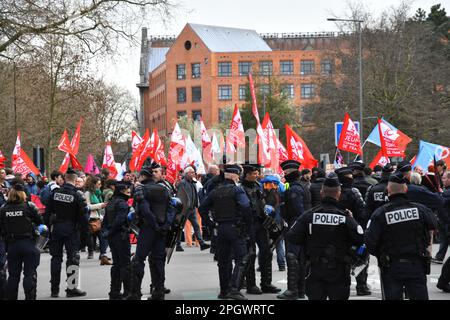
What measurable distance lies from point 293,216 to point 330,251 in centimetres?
466

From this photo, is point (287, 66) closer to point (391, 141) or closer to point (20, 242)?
point (391, 141)

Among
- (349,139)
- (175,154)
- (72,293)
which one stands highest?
(349,139)

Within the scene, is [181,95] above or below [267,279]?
above

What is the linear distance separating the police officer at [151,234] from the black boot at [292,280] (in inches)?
70.7

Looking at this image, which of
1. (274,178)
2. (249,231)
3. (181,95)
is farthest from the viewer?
(181,95)

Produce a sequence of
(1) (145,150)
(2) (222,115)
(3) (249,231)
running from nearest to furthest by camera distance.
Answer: (3) (249,231) < (1) (145,150) < (2) (222,115)

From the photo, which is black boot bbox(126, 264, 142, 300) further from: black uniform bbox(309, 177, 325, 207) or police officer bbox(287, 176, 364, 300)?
police officer bbox(287, 176, 364, 300)

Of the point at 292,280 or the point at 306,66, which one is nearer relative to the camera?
the point at 292,280

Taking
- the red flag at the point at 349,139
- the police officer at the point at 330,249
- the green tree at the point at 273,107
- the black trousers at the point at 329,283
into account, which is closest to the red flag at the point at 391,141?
the red flag at the point at 349,139

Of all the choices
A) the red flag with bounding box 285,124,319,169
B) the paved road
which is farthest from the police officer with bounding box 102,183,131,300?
the red flag with bounding box 285,124,319,169

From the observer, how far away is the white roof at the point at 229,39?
112 m

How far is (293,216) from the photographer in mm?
13852

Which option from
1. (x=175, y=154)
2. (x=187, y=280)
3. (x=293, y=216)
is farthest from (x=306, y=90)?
(x=293, y=216)

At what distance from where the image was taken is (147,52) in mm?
134375
